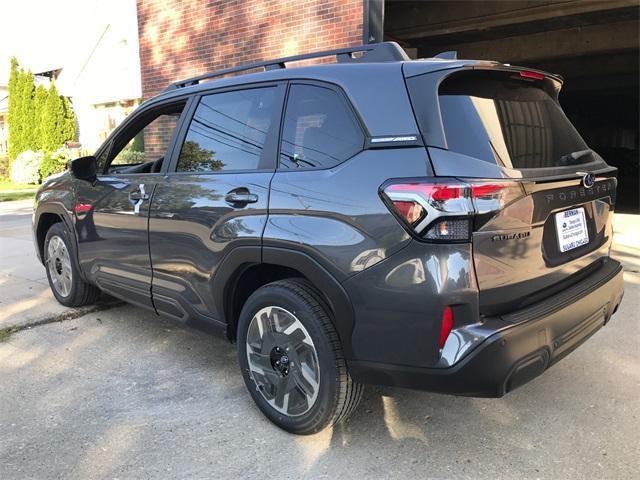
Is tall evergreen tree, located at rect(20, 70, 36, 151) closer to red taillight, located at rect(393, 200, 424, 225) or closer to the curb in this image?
the curb

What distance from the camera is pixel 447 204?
7.15 ft

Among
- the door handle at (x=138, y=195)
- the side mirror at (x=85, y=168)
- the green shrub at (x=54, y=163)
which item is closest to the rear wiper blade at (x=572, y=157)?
the door handle at (x=138, y=195)

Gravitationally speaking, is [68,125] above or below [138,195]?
above

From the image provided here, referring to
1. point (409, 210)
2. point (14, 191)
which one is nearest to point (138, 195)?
point (409, 210)

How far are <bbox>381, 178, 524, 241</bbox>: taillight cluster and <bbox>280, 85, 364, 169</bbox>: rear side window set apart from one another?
420mm

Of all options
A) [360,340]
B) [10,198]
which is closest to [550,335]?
[360,340]

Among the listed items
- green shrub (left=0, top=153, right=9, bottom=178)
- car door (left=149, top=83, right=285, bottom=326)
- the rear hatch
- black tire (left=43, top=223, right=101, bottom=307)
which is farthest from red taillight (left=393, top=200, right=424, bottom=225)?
green shrub (left=0, top=153, right=9, bottom=178)

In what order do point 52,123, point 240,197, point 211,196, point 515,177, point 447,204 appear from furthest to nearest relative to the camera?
point 52,123 → point 211,196 → point 240,197 → point 515,177 → point 447,204

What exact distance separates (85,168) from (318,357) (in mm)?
2566

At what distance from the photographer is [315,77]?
279cm

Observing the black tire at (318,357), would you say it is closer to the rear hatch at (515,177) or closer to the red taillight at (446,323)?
the red taillight at (446,323)

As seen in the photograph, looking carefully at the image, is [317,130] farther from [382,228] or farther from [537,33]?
[537,33]

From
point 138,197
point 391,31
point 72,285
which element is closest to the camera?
point 138,197

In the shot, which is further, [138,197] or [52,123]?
[52,123]
